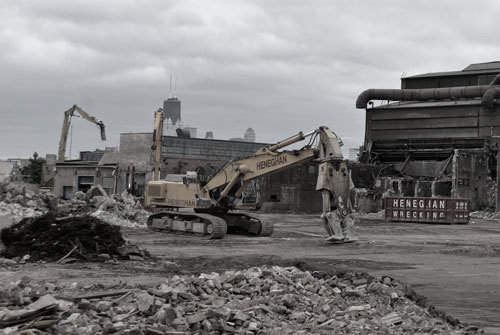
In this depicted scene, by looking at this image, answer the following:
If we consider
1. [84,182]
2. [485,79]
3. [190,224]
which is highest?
[485,79]

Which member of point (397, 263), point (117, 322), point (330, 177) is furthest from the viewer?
point (330, 177)

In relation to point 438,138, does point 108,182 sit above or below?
below

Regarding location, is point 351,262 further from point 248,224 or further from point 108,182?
point 108,182

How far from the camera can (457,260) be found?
64.0ft

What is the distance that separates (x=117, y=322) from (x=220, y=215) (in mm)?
17476

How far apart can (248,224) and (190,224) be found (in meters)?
2.15

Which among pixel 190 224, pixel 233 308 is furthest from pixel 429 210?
pixel 233 308

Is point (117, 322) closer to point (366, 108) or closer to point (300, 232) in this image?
point (300, 232)

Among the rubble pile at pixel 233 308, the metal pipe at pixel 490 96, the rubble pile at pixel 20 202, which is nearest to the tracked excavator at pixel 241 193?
the rubble pile at pixel 20 202

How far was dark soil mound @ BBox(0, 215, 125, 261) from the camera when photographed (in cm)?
1641

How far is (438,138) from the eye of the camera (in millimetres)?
49281

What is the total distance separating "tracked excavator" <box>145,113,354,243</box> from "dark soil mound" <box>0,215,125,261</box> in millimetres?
6797

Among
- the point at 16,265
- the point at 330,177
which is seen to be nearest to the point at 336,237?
the point at 330,177

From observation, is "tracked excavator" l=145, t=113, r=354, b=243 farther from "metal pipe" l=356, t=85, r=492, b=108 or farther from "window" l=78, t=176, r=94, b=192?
"window" l=78, t=176, r=94, b=192
